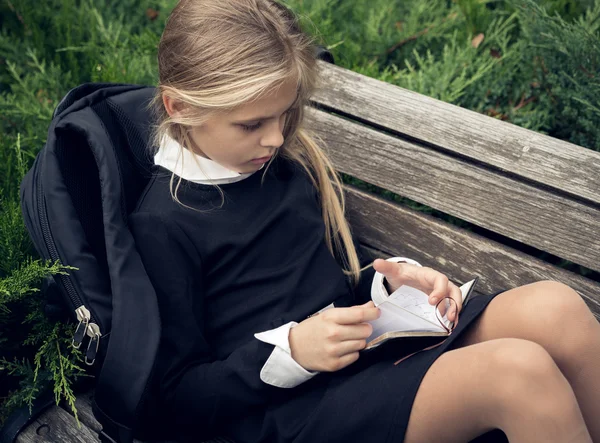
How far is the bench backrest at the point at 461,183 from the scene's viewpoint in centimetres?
186

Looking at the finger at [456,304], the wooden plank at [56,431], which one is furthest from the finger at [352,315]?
the wooden plank at [56,431]

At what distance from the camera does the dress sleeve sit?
5.25 ft

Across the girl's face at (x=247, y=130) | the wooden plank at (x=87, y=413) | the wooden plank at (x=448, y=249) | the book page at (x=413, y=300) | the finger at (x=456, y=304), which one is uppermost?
the girl's face at (x=247, y=130)

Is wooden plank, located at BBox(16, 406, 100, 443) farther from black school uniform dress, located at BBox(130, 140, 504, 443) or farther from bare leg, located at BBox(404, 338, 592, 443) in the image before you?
bare leg, located at BBox(404, 338, 592, 443)

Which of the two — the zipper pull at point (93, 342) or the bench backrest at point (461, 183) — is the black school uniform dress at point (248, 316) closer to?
the zipper pull at point (93, 342)

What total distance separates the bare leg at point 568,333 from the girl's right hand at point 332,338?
394 millimetres

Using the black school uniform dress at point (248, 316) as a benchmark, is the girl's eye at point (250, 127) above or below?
above

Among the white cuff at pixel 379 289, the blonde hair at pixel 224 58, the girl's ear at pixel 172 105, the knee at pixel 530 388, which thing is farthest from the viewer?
the white cuff at pixel 379 289

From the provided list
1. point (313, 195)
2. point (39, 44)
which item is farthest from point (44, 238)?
point (39, 44)

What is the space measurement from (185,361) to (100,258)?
0.34 metres

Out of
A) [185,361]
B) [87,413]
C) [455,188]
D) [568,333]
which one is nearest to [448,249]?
[455,188]

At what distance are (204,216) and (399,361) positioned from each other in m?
0.64

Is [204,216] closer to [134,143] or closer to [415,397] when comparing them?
[134,143]

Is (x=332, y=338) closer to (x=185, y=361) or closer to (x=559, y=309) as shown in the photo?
(x=185, y=361)
